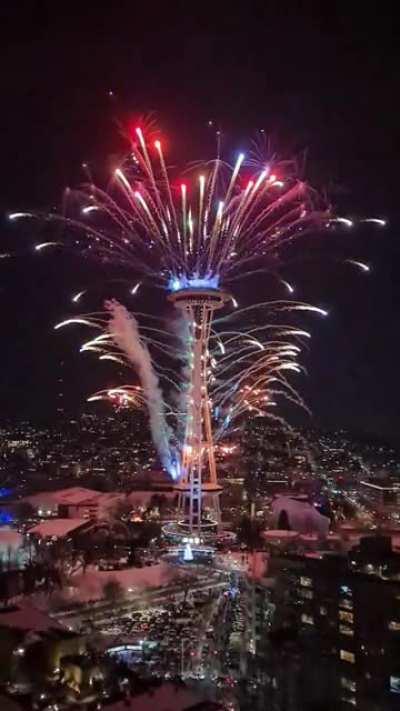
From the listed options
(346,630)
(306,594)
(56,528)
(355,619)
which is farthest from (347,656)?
(56,528)

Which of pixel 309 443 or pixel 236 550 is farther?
pixel 309 443

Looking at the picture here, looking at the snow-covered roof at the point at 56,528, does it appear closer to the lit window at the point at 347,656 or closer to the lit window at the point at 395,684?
the lit window at the point at 347,656

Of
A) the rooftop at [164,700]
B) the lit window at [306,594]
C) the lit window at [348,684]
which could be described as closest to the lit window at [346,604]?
the lit window at [306,594]

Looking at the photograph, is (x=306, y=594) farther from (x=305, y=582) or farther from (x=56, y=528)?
(x=56, y=528)

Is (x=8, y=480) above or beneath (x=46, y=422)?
beneath

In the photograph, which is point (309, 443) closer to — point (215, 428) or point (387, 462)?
point (387, 462)

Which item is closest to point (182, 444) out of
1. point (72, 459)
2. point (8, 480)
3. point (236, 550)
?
point (236, 550)
